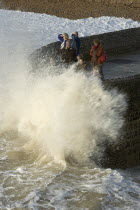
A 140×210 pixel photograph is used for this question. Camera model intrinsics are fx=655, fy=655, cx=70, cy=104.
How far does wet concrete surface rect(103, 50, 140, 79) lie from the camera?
12.6 metres

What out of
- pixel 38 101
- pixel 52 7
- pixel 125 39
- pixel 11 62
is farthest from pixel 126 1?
pixel 38 101

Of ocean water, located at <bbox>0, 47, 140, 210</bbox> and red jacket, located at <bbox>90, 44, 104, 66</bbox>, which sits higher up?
red jacket, located at <bbox>90, 44, 104, 66</bbox>

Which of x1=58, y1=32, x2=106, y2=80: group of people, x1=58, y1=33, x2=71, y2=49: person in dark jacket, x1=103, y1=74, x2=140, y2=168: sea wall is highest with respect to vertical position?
x1=58, y1=33, x2=71, y2=49: person in dark jacket

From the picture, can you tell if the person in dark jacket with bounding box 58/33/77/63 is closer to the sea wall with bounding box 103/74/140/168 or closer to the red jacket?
the red jacket

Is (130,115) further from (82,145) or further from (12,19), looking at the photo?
(12,19)

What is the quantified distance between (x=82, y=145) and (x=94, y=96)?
89cm

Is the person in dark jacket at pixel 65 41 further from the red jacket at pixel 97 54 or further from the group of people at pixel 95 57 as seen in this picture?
the red jacket at pixel 97 54

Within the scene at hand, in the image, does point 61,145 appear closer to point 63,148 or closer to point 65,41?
point 63,148

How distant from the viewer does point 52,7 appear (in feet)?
102

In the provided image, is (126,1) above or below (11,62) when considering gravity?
above

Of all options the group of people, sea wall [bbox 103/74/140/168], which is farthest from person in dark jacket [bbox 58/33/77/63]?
sea wall [bbox 103/74/140/168]

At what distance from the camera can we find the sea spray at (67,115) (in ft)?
36.4

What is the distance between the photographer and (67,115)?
11469 mm

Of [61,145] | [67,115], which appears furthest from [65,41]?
[61,145]
